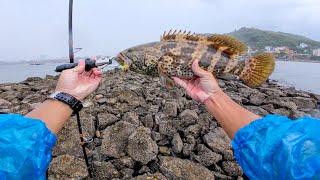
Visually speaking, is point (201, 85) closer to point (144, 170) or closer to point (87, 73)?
point (87, 73)

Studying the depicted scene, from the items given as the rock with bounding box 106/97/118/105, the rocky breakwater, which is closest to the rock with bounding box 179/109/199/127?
the rocky breakwater

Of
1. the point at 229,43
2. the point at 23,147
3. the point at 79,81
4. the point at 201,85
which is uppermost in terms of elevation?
the point at 229,43

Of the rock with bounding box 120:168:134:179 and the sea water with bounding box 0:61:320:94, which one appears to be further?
the sea water with bounding box 0:61:320:94

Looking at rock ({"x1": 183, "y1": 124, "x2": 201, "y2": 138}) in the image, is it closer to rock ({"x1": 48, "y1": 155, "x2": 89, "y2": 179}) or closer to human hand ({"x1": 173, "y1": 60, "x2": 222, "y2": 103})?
rock ({"x1": 48, "y1": 155, "x2": 89, "y2": 179})

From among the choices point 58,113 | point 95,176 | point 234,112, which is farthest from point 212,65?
point 95,176

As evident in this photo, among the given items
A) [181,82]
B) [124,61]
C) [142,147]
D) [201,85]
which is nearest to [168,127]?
[142,147]

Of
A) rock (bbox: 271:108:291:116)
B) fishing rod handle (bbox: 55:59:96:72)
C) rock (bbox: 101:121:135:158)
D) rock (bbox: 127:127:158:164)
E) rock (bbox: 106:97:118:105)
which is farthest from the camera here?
rock (bbox: 271:108:291:116)

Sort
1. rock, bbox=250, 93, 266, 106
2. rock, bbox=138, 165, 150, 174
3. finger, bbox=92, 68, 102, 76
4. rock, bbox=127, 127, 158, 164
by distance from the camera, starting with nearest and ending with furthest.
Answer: finger, bbox=92, 68, 102, 76 → rock, bbox=138, 165, 150, 174 → rock, bbox=127, 127, 158, 164 → rock, bbox=250, 93, 266, 106

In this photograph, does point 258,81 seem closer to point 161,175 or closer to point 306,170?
point 306,170

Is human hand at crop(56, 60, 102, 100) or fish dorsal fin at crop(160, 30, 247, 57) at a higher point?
fish dorsal fin at crop(160, 30, 247, 57)
